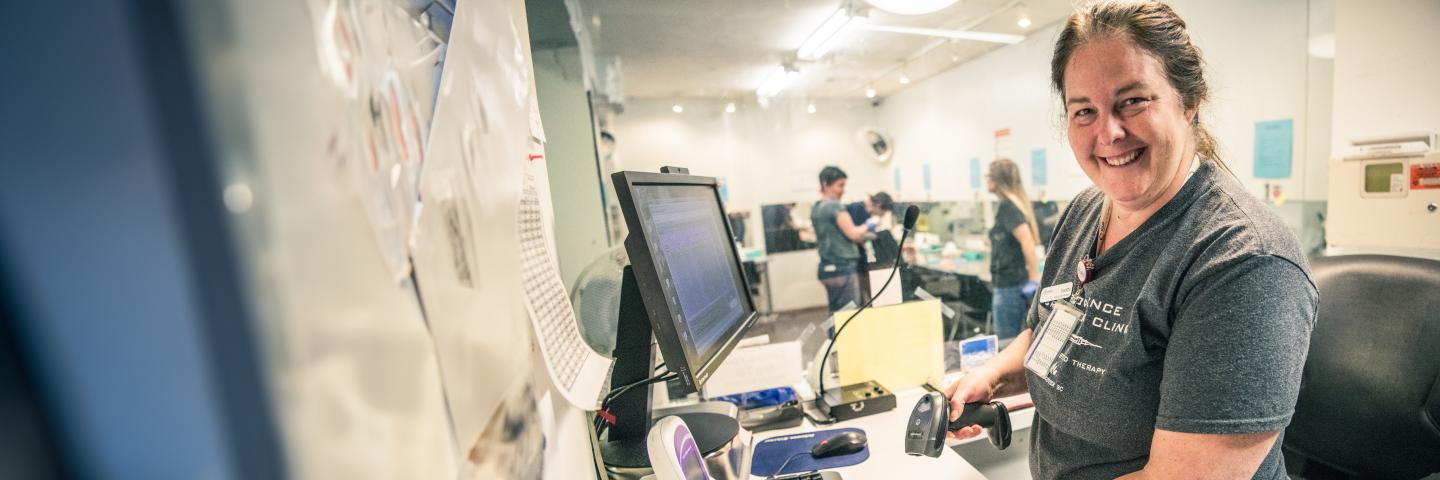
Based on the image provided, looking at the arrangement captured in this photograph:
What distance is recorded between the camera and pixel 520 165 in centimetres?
60

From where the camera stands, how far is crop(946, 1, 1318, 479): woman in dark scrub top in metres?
0.68

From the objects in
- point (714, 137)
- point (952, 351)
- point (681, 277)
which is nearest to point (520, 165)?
point (681, 277)

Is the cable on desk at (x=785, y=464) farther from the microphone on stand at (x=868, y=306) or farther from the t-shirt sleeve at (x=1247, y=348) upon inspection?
the t-shirt sleeve at (x=1247, y=348)

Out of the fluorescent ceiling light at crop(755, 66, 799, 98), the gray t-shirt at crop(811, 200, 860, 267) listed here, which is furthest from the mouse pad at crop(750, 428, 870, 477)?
the fluorescent ceiling light at crop(755, 66, 799, 98)

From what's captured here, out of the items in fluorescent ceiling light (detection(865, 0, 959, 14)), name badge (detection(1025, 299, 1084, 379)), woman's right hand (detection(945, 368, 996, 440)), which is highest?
fluorescent ceiling light (detection(865, 0, 959, 14))

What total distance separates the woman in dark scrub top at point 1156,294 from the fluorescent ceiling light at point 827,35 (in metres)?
1.44

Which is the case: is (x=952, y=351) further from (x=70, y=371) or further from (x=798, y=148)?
(x=70, y=371)

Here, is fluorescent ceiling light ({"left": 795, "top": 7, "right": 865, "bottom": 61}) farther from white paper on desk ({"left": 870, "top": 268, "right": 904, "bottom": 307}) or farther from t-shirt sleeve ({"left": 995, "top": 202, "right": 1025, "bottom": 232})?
white paper on desk ({"left": 870, "top": 268, "right": 904, "bottom": 307})

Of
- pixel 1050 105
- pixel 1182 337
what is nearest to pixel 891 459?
pixel 1182 337

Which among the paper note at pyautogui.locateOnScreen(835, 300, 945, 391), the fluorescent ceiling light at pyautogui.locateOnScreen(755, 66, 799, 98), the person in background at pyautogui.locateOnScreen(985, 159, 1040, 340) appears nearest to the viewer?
the paper note at pyautogui.locateOnScreen(835, 300, 945, 391)

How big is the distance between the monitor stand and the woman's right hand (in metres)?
0.52

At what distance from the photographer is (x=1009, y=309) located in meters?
2.14

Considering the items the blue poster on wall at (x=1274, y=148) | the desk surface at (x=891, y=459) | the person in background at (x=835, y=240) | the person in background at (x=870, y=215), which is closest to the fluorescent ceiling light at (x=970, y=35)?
the person in background at (x=835, y=240)

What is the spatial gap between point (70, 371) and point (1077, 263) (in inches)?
47.5
